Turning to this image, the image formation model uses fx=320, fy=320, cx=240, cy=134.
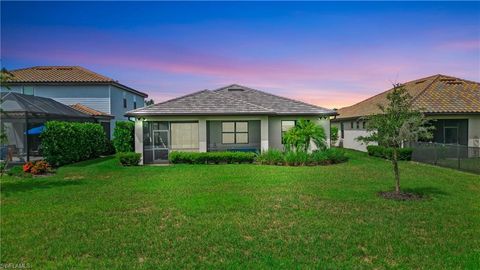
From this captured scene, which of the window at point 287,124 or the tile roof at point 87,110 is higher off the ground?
the tile roof at point 87,110

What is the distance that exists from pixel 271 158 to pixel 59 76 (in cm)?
2401

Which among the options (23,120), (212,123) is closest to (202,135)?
(212,123)

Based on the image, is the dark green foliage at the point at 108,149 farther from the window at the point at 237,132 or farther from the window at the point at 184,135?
the window at the point at 237,132

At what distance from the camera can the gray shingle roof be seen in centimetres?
2034

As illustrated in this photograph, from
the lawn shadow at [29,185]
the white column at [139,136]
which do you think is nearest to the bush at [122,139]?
the white column at [139,136]

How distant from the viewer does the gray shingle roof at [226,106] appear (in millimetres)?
20344

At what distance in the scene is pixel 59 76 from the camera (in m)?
31.1

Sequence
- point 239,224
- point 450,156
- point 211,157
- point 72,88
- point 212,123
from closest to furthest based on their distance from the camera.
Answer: point 239,224 → point 450,156 → point 211,157 → point 212,123 → point 72,88

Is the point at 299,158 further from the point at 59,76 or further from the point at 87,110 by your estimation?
the point at 59,76

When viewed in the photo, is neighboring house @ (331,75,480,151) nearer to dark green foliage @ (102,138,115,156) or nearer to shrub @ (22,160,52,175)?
shrub @ (22,160,52,175)

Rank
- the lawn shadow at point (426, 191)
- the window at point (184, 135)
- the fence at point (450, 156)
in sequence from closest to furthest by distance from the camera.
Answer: the lawn shadow at point (426, 191) < the fence at point (450, 156) < the window at point (184, 135)

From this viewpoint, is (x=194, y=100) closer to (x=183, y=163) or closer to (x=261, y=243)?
(x=183, y=163)

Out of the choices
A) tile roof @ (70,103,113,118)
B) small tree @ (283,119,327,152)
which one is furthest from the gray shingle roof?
tile roof @ (70,103,113,118)

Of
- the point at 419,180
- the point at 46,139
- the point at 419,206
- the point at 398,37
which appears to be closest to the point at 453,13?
Result: the point at 398,37
